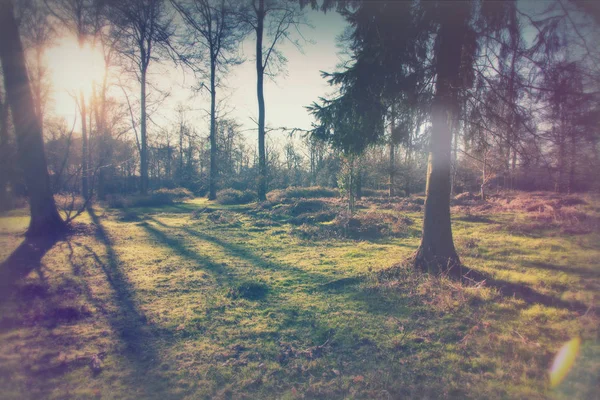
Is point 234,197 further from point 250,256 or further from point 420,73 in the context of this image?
point 420,73

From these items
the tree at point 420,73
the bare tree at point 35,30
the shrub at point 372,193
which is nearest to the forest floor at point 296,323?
the tree at point 420,73

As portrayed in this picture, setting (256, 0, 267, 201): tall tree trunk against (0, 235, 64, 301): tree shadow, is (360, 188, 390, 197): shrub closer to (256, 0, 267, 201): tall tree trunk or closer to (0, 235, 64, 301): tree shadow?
(256, 0, 267, 201): tall tree trunk

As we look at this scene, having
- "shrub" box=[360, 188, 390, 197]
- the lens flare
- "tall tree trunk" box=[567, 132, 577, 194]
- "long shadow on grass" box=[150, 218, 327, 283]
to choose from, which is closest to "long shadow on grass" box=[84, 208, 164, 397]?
"long shadow on grass" box=[150, 218, 327, 283]

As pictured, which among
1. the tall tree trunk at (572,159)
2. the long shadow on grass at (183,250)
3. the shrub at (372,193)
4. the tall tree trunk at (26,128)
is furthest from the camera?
the shrub at (372,193)

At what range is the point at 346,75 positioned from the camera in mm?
5875

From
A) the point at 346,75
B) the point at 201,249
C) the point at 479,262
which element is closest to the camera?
the point at 346,75

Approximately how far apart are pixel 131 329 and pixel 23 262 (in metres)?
4.56

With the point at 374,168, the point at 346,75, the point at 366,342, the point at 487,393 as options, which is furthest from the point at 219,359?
the point at 374,168

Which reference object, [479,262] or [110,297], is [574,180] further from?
[110,297]

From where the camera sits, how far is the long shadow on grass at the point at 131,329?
10.9ft

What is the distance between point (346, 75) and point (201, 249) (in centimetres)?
600

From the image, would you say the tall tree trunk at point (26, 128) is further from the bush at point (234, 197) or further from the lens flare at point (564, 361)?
the bush at point (234, 197)

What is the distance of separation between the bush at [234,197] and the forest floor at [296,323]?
12.9 metres

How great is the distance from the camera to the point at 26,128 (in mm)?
8289
